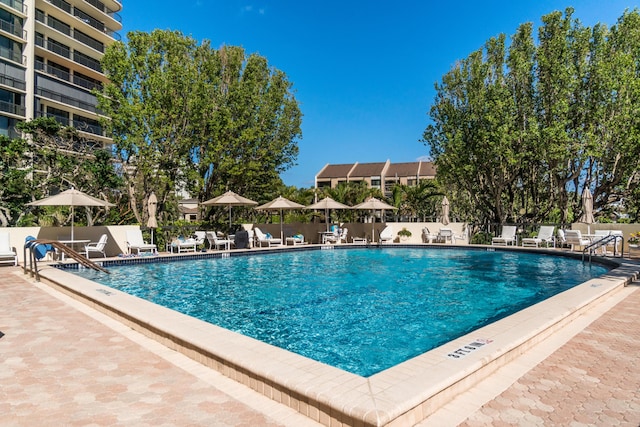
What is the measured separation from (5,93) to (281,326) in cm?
3689

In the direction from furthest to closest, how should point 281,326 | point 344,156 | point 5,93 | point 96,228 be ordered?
point 344,156 → point 5,93 → point 96,228 → point 281,326

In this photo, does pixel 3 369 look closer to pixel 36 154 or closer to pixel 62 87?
pixel 36 154

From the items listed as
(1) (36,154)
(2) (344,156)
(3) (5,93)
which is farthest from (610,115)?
(2) (344,156)

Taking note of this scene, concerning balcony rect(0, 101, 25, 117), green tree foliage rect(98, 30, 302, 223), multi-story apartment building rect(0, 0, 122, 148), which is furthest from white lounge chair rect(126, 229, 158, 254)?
balcony rect(0, 101, 25, 117)

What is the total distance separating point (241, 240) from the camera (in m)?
19.3

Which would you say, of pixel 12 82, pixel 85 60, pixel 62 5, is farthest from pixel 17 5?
pixel 85 60

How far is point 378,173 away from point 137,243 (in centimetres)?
6380

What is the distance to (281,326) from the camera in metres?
7.05

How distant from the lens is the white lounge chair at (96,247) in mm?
14203

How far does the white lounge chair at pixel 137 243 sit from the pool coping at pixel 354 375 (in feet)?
34.8

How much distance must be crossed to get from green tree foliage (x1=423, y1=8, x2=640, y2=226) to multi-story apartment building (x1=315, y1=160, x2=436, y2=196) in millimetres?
48339

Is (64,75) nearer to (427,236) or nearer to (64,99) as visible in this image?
(64,99)

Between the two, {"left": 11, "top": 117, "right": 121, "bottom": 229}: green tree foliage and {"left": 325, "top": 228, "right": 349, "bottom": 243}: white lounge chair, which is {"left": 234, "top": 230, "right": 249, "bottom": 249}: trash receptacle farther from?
{"left": 11, "top": 117, "right": 121, "bottom": 229}: green tree foliage

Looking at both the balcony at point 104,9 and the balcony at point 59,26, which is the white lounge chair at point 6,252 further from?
the balcony at point 104,9
